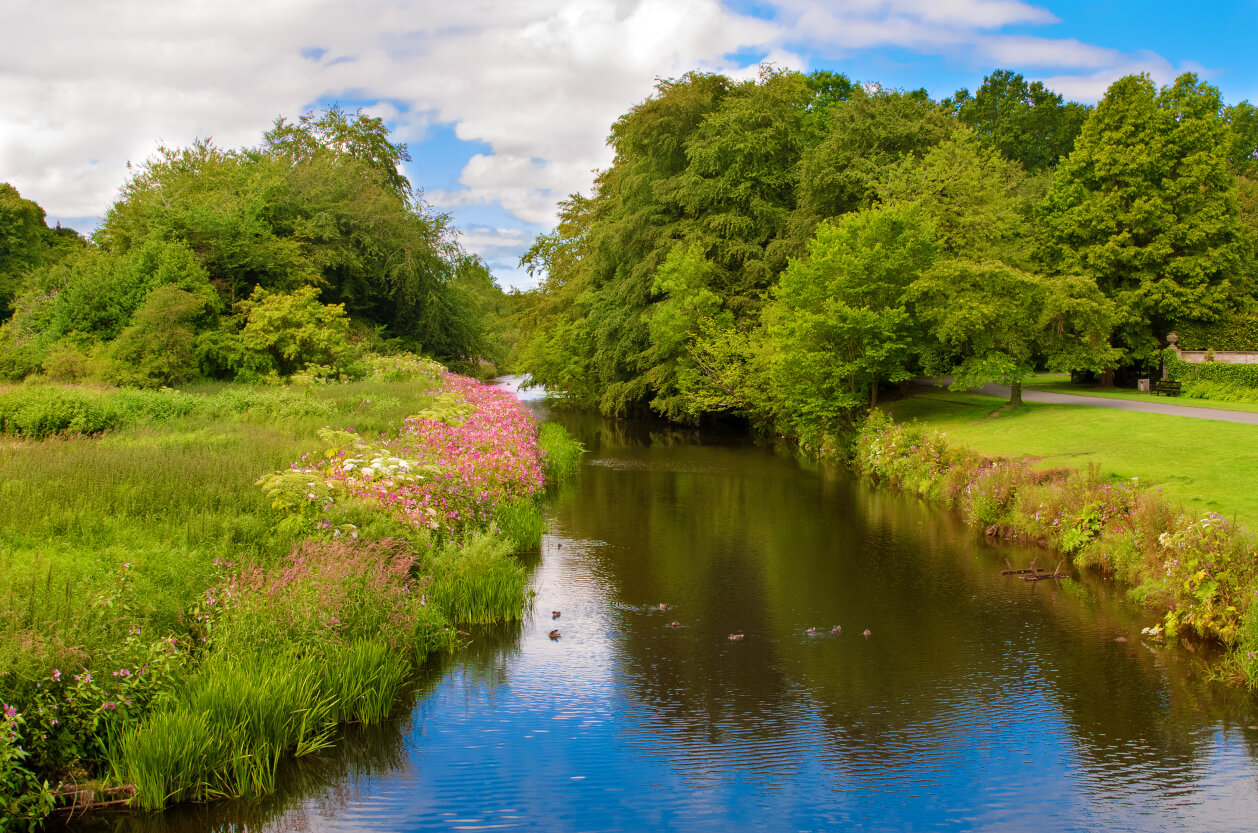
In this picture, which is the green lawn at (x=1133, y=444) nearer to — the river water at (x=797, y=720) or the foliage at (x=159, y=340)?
the river water at (x=797, y=720)

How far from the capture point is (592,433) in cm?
3925

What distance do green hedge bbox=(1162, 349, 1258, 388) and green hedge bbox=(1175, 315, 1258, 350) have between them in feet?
6.52

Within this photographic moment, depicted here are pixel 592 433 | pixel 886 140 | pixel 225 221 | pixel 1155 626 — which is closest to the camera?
pixel 1155 626

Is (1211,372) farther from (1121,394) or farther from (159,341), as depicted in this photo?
(159,341)

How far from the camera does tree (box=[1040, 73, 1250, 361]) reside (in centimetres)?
Result: 3359

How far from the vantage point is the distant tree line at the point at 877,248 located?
28344mm

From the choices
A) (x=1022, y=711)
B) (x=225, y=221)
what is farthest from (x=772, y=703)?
(x=225, y=221)

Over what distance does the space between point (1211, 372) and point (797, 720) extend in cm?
2976

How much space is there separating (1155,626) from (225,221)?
32.2m

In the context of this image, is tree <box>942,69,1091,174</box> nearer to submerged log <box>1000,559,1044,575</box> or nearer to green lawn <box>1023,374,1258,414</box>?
green lawn <box>1023,374,1258,414</box>

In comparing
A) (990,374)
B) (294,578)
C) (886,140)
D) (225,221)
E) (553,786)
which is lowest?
(553,786)

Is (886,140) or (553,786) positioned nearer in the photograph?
(553,786)

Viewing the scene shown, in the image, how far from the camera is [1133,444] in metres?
19.8

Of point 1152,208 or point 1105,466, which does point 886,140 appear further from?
point 1105,466
